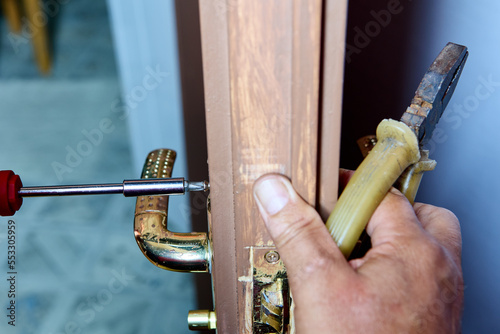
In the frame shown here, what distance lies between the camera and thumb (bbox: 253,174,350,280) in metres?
0.30

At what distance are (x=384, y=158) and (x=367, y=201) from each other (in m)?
0.03

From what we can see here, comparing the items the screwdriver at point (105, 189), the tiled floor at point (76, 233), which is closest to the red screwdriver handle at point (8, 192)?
the screwdriver at point (105, 189)

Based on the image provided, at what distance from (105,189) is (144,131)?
32.5 inches

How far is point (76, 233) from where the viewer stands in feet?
4.39

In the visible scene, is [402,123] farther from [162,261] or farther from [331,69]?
[162,261]

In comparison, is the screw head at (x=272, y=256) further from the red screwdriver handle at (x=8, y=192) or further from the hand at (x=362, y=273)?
the red screwdriver handle at (x=8, y=192)

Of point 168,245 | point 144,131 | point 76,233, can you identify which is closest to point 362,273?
point 168,245

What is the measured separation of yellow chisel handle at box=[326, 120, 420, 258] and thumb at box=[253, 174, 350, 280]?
1 centimetres

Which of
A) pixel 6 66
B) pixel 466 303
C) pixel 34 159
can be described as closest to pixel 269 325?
pixel 466 303

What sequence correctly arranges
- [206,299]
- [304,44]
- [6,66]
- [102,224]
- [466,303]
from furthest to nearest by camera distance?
[6,66]
[102,224]
[206,299]
[466,303]
[304,44]

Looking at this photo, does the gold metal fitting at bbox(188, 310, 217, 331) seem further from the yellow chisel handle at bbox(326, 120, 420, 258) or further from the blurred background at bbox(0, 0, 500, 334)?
the blurred background at bbox(0, 0, 500, 334)

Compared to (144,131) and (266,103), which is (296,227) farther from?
(144,131)

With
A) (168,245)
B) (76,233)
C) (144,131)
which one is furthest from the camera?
(76,233)

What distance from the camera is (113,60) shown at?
2.34 m
